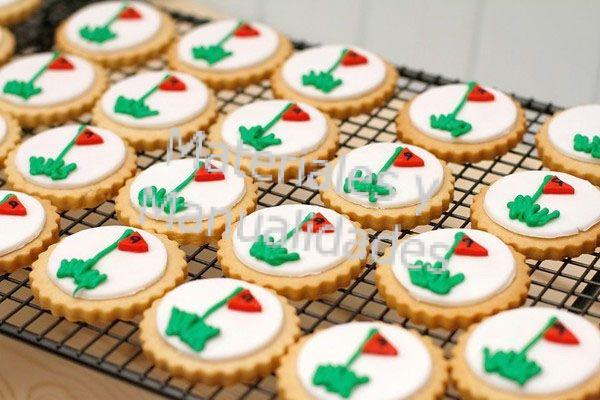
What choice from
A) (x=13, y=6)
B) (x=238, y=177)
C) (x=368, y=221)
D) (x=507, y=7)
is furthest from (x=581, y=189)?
(x=13, y=6)

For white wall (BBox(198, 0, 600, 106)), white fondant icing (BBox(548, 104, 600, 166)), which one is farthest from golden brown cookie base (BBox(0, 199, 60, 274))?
white wall (BBox(198, 0, 600, 106))

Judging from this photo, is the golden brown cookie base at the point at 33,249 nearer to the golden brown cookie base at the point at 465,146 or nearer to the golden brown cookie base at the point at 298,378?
the golden brown cookie base at the point at 298,378

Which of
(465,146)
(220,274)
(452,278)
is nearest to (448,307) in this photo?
(452,278)

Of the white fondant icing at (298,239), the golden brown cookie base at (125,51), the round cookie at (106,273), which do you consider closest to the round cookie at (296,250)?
the white fondant icing at (298,239)

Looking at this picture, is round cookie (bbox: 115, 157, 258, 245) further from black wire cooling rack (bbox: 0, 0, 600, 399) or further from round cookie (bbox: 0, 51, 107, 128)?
round cookie (bbox: 0, 51, 107, 128)

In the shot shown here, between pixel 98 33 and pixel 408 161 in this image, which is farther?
pixel 98 33

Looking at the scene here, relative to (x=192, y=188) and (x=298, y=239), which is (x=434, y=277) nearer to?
(x=298, y=239)
